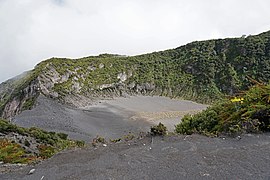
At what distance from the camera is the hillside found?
9638 centimetres

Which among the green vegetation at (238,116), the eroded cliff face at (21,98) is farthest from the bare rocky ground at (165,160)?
the eroded cliff face at (21,98)

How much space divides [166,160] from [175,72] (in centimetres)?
11813

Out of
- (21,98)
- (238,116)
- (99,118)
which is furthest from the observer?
(21,98)

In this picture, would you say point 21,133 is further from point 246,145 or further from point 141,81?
point 141,81

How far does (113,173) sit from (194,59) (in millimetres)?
120196

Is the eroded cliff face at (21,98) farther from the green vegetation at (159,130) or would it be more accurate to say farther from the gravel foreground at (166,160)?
the gravel foreground at (166,160)

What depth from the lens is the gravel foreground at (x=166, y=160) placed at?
9.04m

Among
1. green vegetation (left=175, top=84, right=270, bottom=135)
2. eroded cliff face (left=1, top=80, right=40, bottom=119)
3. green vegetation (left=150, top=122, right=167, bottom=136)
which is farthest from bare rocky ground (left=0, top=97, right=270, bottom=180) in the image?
eroded cliff face (left=1, top=80, right=40, bottom=119)

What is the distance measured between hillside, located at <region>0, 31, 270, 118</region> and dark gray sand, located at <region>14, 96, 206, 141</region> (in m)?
12.8

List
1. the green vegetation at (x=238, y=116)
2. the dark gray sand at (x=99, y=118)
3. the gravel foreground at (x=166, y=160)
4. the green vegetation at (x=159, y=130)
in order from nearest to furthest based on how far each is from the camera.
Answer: the gravel foreground at (x=166, y=160)
the green vegetation at (x=238, y=116)
the green vegetation at (x=159, y=130)
the dark gray sand at (x=99, y=118)

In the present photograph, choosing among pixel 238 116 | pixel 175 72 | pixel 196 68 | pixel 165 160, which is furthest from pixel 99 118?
pixel 196 68

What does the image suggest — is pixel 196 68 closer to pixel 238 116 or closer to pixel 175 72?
pixel 175 72

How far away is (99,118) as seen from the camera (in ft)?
205

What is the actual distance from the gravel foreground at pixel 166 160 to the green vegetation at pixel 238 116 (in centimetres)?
49
